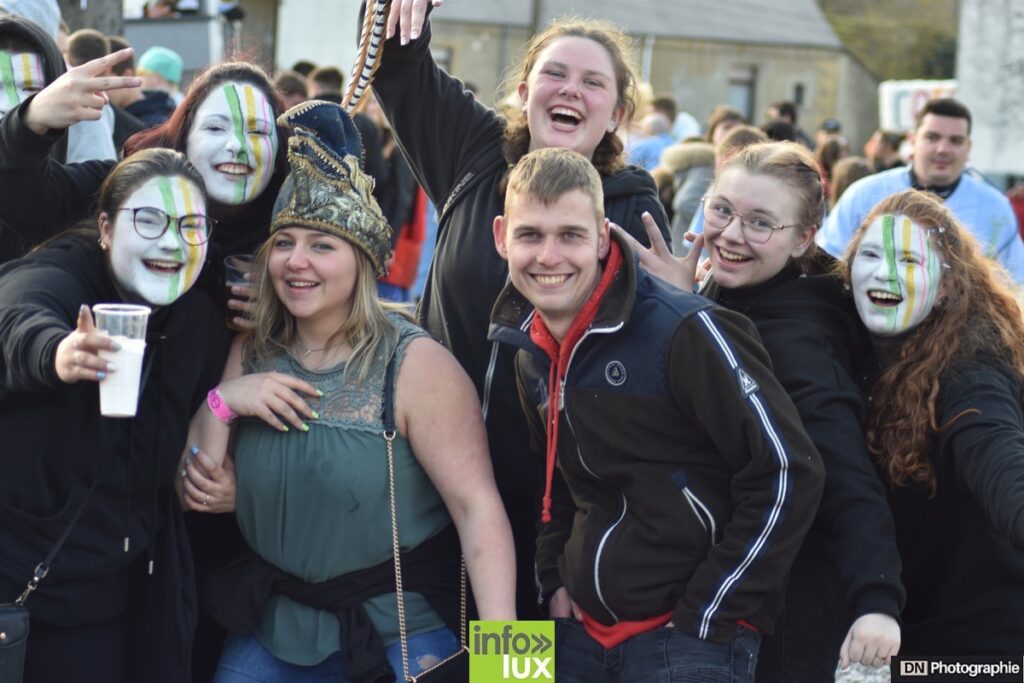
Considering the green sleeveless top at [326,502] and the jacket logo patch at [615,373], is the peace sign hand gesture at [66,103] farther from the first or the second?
the jacket logo patch at [615,373]

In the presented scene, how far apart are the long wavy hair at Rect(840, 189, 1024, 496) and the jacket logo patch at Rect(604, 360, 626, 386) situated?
797 mm

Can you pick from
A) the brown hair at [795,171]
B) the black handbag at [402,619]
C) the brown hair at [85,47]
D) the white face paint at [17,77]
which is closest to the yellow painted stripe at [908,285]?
the brown hair at [795,171]

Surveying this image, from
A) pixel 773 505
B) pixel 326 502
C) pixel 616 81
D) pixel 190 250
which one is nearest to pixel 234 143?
pixel 190 250

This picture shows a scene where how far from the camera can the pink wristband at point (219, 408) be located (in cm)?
339

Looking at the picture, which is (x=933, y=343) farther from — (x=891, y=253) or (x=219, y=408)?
(x=219, y=408)

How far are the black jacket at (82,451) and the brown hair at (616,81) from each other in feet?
3.60

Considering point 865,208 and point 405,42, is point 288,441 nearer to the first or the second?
point 405,42

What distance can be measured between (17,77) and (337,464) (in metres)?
1.56

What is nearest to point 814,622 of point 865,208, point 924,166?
point 865,208

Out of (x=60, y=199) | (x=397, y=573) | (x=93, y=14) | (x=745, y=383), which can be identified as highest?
(x=93, y=14)

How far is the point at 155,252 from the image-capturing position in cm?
325

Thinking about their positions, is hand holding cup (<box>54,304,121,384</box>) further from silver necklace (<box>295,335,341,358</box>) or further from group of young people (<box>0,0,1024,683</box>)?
silver necklace (<box>295,335,341,358</box>)

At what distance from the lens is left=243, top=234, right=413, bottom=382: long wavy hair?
345 cm

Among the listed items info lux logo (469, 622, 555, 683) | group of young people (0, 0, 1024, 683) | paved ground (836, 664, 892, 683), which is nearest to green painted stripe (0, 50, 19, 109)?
group of young people (0, 0, 1024, 683)
